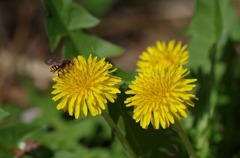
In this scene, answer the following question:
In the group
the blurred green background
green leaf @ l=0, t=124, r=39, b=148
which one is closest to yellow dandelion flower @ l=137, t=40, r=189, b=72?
the blurred green background

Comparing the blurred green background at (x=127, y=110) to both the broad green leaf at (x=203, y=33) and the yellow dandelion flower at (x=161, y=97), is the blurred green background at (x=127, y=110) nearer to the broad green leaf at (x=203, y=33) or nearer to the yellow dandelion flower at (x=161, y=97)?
the broad green leaf at (x=203, y=33)

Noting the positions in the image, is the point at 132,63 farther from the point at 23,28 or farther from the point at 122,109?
the point at 122,109

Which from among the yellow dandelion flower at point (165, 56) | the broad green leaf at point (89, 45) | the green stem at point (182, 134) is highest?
the broad green leaf at point (89, 45)

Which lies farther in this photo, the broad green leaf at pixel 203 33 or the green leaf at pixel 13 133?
the broad green leaf at pixel 203 33

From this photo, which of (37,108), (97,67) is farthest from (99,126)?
(97,67)

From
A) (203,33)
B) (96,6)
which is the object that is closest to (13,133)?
(203,33)

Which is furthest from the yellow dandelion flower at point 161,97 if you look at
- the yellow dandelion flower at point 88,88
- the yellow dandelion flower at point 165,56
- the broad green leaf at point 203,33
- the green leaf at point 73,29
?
the broad green leaf at point 203,33

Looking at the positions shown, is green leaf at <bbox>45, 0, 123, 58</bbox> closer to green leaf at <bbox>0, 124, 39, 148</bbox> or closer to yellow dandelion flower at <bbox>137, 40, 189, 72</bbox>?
yellow dandelion flower at <bbox>137, 40, 189, 72</bbox>
